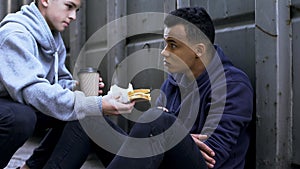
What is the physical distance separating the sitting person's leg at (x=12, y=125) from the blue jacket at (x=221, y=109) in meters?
0.75

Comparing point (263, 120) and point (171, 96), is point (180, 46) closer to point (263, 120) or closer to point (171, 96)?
point (171, 96)

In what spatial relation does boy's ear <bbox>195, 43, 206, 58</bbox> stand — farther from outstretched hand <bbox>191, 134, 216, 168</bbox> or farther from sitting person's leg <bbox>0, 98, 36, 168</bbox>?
sitting person's leg <bbox>0, 98, 36, 168</bbox>

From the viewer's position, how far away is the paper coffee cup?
6.22ft

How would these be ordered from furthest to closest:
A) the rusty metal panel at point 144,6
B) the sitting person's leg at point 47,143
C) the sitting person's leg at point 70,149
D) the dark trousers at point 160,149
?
the rusty metal panel at point 144,6
the sitting person's leg at point 47,143
the sitting person's leg at point 70,149
the dark trousers at point 160,149

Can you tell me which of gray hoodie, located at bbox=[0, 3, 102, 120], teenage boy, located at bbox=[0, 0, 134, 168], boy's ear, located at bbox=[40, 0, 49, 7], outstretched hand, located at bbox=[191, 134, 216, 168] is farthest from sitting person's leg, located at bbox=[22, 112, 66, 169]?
outstretched hand, located at bbox=[191, 134, 216, 168]

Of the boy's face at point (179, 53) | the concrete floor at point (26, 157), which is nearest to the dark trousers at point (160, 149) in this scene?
the boy's face at point (179, 53)

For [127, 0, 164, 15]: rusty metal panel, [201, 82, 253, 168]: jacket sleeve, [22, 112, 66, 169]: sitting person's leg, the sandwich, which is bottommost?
[22, 112, 66, 169]: sitting person's leg

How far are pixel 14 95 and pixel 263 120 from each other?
1.21 metres

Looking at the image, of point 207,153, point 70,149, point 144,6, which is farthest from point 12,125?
point 144,6

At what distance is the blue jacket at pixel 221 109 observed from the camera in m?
1.64

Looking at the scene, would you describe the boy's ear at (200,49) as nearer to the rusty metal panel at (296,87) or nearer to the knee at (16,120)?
the rusty metal panel at (296,87)

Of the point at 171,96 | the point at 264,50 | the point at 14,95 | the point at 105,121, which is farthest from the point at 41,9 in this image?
the point at 264,50

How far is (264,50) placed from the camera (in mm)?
1885

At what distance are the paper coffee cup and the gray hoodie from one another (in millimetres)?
195
